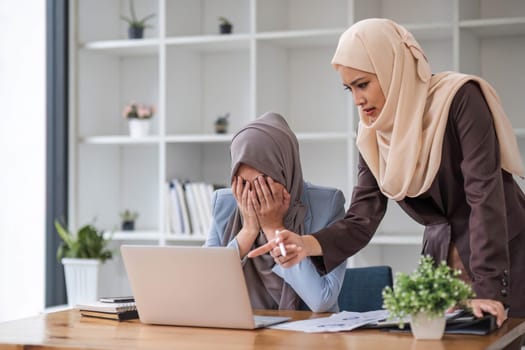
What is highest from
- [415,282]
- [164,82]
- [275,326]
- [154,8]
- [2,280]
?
[154,8]

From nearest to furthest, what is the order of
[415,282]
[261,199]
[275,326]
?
1. [415,282]
2. [275,326]
3. [261,199]

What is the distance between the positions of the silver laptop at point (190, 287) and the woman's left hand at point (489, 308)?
0.45 metres

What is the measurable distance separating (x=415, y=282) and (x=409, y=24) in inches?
86.2

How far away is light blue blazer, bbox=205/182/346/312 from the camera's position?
2.36 meters

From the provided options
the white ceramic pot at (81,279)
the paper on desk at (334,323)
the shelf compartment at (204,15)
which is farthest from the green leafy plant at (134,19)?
the paper on desk at (334,323)

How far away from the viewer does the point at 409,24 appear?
12.3 feet

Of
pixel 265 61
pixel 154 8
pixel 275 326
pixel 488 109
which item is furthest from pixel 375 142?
pixel 154 8

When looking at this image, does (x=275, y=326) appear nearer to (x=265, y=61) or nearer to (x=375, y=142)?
(x=375, y=142)

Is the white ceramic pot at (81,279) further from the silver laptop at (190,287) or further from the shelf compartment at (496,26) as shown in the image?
the silver laptop at (190,287)

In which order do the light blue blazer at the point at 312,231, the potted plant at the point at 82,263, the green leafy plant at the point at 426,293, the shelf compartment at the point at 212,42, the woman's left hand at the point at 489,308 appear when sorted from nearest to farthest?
the green leafy plant at the point at 426,293 → the woman's left hand at the point at 489,308 → the light blue blazer at the point at 312,231 → the shelf compartment at the point at 212,42 → the potted plant at the point at 82,263

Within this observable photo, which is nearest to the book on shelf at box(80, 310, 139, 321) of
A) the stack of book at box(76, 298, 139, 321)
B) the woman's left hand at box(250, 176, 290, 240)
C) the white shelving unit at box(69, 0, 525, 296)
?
the stack of book at box(76, 298, 139, 321)

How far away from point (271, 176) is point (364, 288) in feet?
1.66

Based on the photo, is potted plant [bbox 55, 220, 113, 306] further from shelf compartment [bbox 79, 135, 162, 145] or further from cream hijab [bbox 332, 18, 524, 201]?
cream hijab [bbox 332, 18, 524, 201]

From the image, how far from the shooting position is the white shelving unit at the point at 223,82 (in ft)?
12.7
